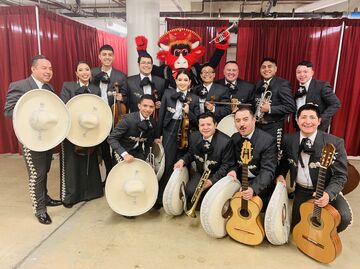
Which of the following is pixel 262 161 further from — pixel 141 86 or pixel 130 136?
pixel 141 86

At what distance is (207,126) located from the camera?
282 centimetres

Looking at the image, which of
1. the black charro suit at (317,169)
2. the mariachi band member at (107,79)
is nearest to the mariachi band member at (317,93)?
the black charro suit at (317,169)

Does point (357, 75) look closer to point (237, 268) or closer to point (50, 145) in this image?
point (237, 268)

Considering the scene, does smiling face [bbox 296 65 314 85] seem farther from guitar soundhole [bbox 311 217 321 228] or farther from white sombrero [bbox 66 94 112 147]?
white sombrero [bbox 66 94 112 147]

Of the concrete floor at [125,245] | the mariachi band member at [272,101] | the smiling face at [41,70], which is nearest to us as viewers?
the concrete floor at [125,245]

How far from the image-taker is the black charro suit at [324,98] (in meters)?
3.16

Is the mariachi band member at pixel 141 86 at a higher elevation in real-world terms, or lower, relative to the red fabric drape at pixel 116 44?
lower

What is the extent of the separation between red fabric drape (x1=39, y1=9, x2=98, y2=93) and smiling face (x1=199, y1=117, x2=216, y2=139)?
3.32m

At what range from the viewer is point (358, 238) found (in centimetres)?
269

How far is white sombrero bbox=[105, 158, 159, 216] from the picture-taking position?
281 cm

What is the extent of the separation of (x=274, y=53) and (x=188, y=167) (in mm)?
2932

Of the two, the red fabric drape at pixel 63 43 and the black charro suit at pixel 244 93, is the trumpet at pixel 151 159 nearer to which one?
the black charro suit at pixel 244 93

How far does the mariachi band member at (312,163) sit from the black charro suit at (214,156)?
506 millimetres

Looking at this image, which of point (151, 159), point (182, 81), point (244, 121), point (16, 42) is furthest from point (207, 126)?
point (16, 42)
